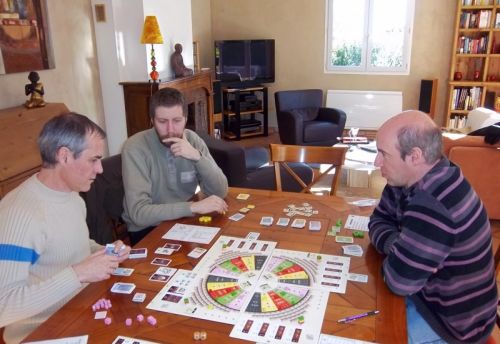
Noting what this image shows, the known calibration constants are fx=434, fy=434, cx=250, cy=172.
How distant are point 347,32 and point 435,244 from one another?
6161mm

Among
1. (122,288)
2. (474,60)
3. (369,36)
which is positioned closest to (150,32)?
(122,288)

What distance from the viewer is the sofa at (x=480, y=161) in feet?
11.7

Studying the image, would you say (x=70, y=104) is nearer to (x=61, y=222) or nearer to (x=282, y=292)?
(x=61, y=222)

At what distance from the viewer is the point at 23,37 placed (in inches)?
137

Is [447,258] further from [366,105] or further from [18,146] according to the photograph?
[366,105]

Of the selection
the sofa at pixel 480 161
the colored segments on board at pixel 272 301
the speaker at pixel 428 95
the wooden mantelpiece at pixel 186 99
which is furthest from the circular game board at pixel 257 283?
the speaker at pixel 428 95

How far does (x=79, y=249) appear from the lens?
156cm

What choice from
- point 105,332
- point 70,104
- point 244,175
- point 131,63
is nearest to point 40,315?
point 105,332

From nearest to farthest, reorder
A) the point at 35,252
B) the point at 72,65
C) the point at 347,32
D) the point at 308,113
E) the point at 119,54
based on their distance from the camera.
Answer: the point at 35,252 → the point at 72,65 → the point at 119,54 → the point at 308,113 → the point at 347,32

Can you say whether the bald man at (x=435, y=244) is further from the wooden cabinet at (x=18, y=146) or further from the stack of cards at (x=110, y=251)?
the wooden cabinet at (x=18, y=146)

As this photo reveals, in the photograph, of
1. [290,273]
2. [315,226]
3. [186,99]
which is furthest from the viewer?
[186,99]

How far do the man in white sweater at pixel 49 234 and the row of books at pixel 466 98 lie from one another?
19.9 ft

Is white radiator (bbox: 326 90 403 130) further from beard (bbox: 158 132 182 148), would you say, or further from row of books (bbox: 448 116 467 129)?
beard (bbox: 158 132 182 148)

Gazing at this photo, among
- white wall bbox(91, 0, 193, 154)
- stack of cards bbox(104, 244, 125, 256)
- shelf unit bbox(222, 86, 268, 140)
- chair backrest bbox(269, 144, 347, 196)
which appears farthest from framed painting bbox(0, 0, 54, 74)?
shelf unit bbox(222, 86, 268, 140)
